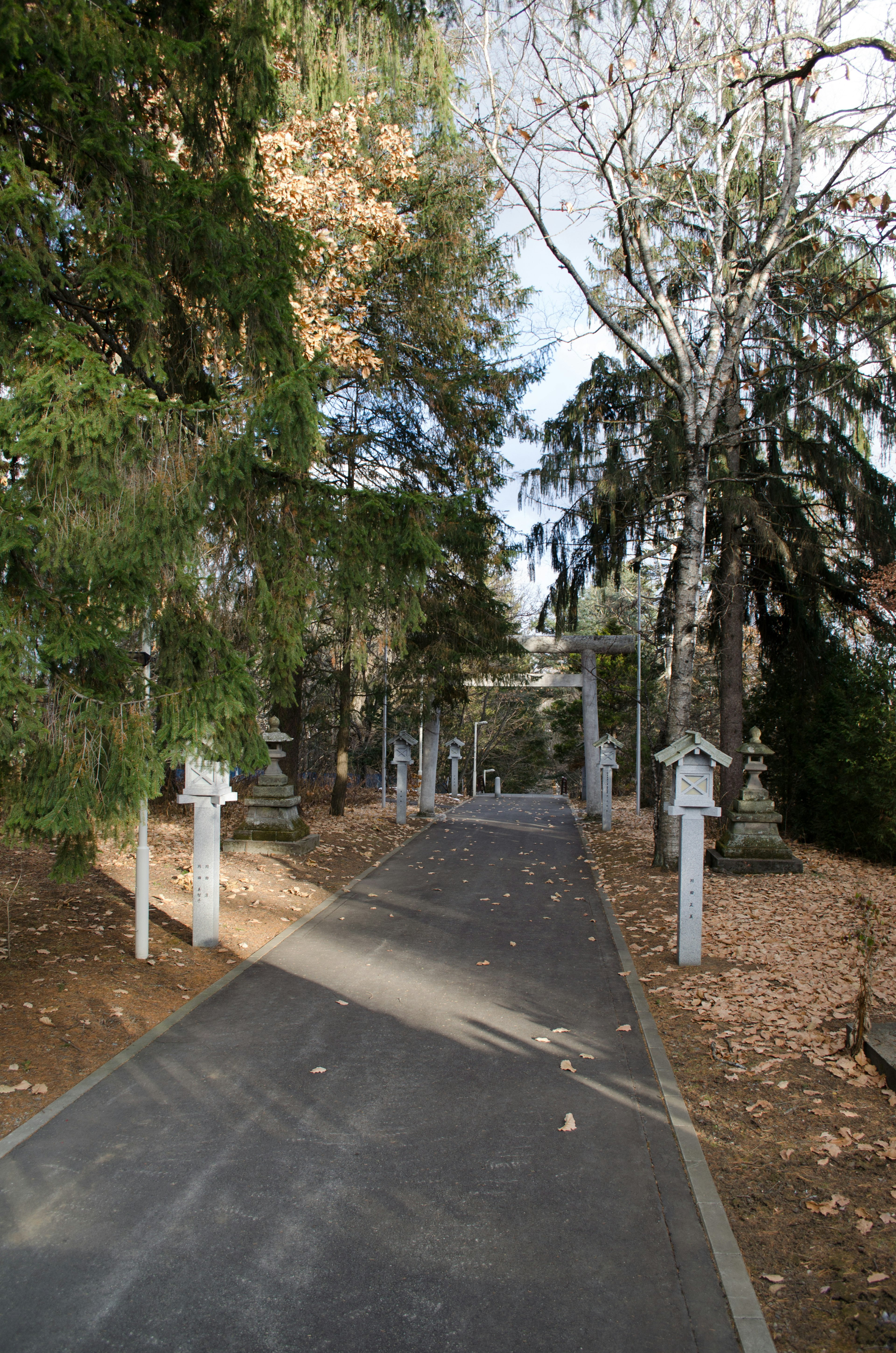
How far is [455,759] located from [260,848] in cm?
1711

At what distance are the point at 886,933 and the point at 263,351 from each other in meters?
8.27

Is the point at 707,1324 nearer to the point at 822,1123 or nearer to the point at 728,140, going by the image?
the point at 822,1123

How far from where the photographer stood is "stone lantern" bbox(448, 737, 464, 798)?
28469 millimetres

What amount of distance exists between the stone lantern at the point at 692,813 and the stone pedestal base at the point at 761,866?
5069 mm

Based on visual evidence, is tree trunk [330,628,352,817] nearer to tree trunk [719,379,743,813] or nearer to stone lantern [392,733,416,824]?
stone lantern [392,733,416,824]

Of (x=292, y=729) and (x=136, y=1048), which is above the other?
(x=292, y=729)

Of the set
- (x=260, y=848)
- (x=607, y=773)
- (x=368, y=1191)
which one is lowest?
(x=368, y=1191)

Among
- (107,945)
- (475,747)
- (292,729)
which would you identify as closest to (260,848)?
(292,729)

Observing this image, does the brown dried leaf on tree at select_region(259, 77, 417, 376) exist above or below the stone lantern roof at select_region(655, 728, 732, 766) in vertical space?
above

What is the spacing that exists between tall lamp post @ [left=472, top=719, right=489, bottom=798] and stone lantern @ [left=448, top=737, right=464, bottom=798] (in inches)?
26.5

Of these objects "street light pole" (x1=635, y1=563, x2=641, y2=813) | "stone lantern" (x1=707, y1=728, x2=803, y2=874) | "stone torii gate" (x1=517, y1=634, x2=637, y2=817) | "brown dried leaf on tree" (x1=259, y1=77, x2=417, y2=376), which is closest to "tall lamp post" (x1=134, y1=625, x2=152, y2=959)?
"brown dried leaf on tree" (x1=259, y1=77, x2=417, y2=376)

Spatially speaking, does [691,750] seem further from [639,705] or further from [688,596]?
[639,705]

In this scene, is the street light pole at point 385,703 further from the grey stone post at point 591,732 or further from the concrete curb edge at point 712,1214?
the concrete curb edge at point 712,1214

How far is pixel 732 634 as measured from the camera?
14.9 m
